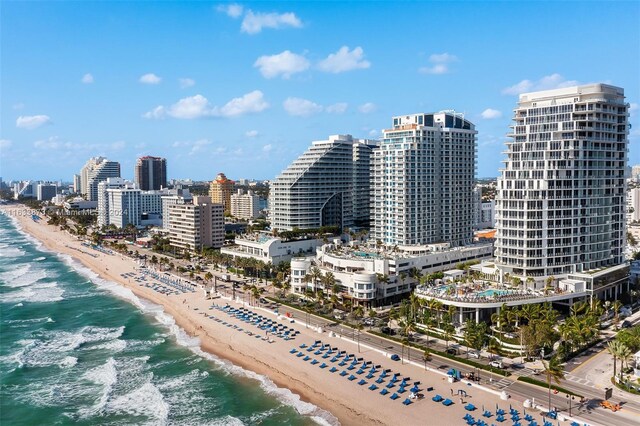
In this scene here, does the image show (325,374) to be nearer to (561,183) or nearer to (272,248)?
(561,183)

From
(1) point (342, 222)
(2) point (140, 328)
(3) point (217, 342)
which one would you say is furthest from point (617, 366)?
(1) point (342, 222)

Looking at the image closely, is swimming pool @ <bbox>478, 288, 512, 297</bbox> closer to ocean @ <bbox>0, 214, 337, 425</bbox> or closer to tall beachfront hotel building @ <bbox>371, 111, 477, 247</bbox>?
ocean @ <bbox>0, 214, 337, 425</bbox>

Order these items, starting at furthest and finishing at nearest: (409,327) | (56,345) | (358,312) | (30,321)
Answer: (30,321) → (358,312) → (56,345) → (409,327)

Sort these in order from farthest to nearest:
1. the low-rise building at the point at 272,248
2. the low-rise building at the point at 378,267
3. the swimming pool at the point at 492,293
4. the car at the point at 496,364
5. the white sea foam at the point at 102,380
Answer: the low-rise building at the point at 272,248
the low-rise building at the point at 378,267
the swimming pool at the point at 492,293
the car at the point at 496,364
the white sea foam at the point at 102,380

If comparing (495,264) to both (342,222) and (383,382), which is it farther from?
(342,222)

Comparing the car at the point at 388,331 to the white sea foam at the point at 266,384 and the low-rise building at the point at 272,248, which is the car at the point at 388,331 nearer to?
the white sea foam at the point at 266,384

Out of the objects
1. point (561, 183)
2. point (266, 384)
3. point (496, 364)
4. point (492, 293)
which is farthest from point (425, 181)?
point (266, 384)

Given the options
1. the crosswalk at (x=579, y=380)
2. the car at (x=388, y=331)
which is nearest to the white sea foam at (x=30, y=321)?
the car at (x=388, y=331)

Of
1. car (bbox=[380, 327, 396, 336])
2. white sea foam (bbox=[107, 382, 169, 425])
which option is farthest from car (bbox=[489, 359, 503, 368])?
white sea foam (bbox=[107, 382, 169, 425])
